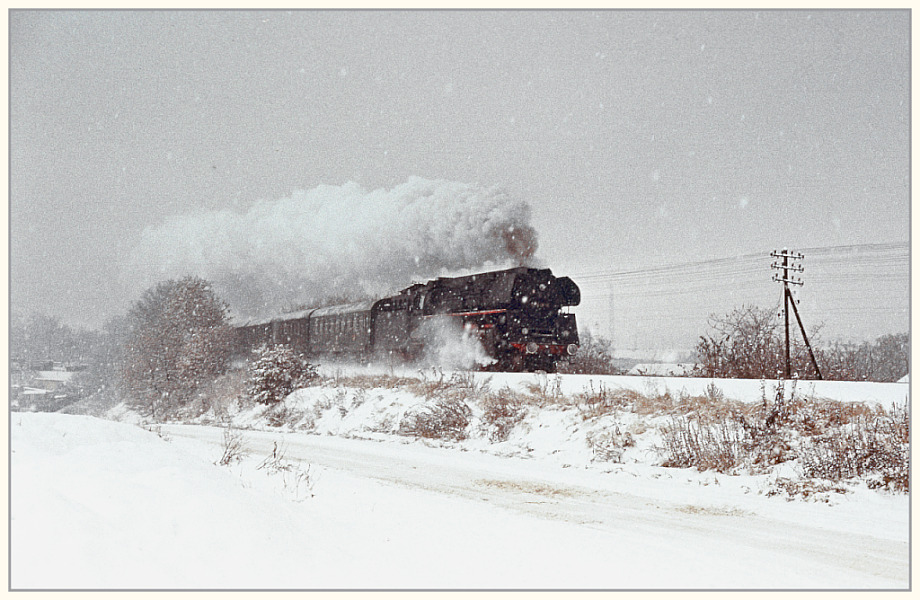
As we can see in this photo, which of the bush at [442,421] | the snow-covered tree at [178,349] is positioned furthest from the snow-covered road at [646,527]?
the snow-covered tree at [178,349]

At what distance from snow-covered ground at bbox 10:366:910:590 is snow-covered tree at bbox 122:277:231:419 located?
22.3 m

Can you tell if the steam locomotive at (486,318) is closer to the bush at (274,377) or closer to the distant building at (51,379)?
the bush at (274,377)

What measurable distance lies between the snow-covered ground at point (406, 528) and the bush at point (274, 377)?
13.4 metres

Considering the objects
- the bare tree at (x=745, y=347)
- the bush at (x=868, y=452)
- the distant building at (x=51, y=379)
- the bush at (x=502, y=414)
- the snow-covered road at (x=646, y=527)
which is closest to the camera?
the snow-covered road at (x=646, y=527)

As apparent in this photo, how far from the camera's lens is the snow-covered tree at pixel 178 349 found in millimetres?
28938

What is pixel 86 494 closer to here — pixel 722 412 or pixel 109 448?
pixel 109 448

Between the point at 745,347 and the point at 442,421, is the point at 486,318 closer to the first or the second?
the point at 442,421

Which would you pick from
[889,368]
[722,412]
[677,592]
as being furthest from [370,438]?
[889,368]

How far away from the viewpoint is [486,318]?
19047mm

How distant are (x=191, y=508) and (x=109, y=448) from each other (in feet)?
5.02

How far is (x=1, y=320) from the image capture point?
692 cm

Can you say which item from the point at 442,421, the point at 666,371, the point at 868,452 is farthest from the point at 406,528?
the point at 666,371

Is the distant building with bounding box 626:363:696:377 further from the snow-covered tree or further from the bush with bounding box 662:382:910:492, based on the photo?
the snow-covered tree

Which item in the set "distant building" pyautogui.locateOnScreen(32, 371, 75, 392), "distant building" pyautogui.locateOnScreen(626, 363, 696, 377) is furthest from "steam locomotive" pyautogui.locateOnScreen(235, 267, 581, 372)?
"distant building" pyautogui.locateOnScreen(32, 371, 75, 392)
